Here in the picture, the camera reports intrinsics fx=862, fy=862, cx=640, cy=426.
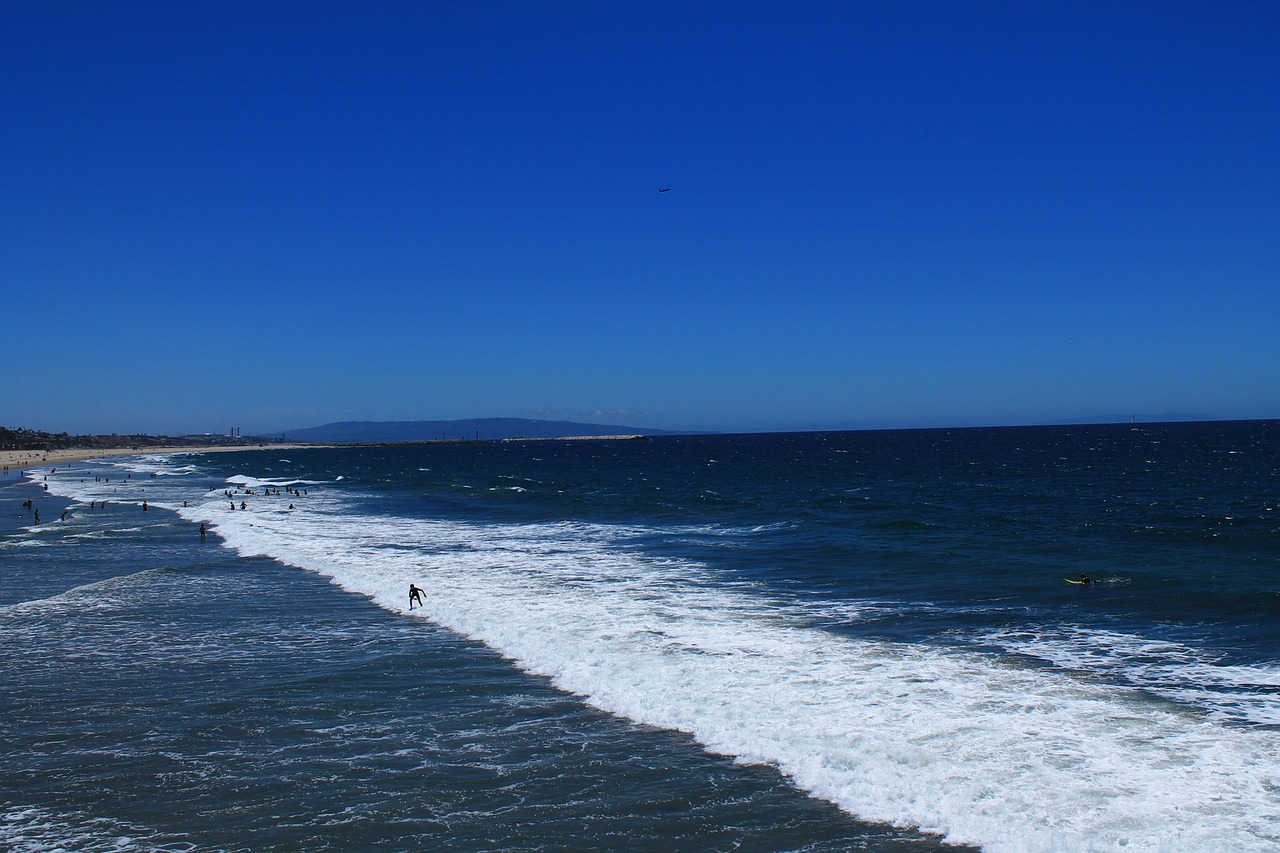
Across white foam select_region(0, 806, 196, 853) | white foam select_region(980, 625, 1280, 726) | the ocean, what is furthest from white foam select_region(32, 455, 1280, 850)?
white foam select_region(0, 806, 196, 853)

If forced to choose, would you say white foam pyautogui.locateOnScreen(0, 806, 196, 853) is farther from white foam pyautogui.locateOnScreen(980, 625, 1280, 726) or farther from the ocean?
white foam pyautogui.locateOnScreen(980, 625, 1280, 726)

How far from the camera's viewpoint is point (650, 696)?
571 inches

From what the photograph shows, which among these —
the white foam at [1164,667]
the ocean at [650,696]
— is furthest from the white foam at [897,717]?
the white foam at [1164,667]

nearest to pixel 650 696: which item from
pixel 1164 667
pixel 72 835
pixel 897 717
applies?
pixel 897 717

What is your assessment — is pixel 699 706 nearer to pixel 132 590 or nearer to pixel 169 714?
pixel 169 714

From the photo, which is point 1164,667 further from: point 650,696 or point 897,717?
point 650,696

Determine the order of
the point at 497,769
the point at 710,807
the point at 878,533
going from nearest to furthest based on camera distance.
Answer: the point at 710,807 < the point at 497,769 < the point at 878,533

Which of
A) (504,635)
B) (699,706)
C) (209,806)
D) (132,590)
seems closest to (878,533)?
(504,635)

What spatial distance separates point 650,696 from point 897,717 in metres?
3.99

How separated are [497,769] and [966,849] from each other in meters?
5.85

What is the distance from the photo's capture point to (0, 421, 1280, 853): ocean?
10.0 meters

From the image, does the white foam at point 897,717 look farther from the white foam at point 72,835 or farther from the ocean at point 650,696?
the white foam at point 72,835

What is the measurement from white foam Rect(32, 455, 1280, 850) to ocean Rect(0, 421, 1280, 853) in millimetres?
59

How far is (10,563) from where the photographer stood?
100 ft
